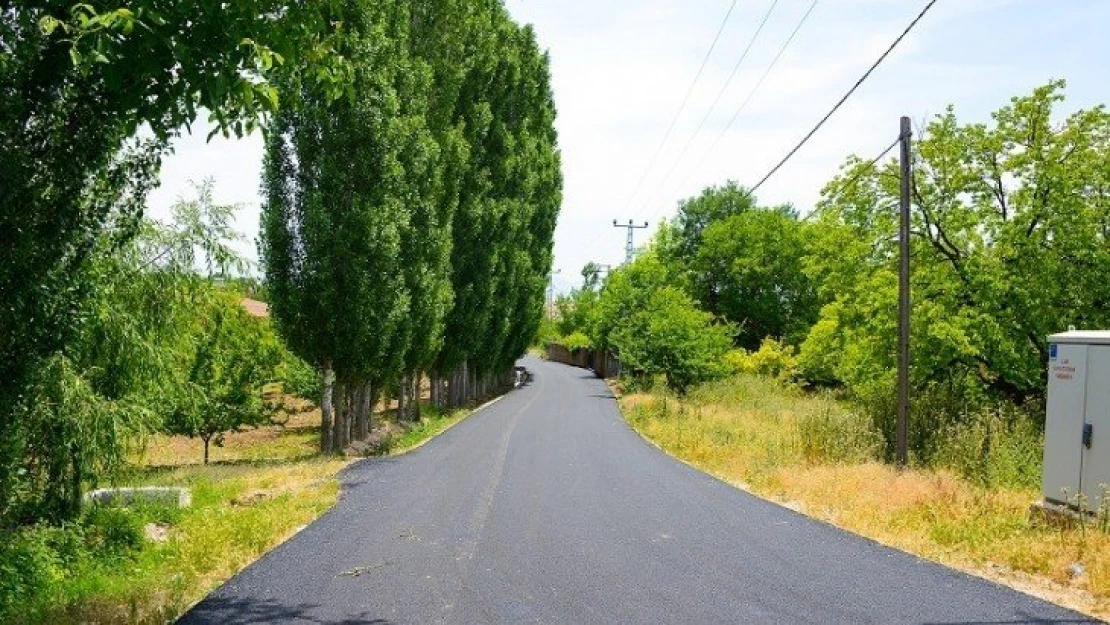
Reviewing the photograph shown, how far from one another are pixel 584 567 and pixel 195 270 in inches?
338

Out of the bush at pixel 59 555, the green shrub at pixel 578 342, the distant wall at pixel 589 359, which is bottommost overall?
the distant wall at pixel 589 359

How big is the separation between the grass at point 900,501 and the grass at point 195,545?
7066 millimetres

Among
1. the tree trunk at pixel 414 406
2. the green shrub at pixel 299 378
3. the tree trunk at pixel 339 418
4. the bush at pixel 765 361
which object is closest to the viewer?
the tree trunk at pixel 339 418

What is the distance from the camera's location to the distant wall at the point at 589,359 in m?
71.6

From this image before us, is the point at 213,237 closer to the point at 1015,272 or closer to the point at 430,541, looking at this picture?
the point at 430,541

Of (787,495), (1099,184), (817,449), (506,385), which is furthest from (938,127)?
(506,385)

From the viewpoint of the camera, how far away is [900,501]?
11453 millimetres

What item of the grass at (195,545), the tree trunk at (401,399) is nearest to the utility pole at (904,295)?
the grass at (195,545)

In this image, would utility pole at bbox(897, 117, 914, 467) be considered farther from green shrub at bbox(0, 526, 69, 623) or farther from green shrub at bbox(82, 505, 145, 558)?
green shrub at bbox(0, 526, 69, 623)

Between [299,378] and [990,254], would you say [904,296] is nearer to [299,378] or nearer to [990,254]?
[990,254]

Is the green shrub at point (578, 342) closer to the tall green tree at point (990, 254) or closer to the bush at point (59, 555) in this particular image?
the tall green tree at point (990, 254)

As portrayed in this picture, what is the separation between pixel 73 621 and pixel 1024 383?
17.7 meters

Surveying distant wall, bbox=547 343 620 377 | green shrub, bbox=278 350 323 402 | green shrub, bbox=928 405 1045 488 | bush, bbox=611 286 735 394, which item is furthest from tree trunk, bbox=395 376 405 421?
distant wall, bbox=547 343 620 377

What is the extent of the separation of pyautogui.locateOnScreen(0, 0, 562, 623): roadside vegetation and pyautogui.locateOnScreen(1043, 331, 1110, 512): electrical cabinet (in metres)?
7.66
